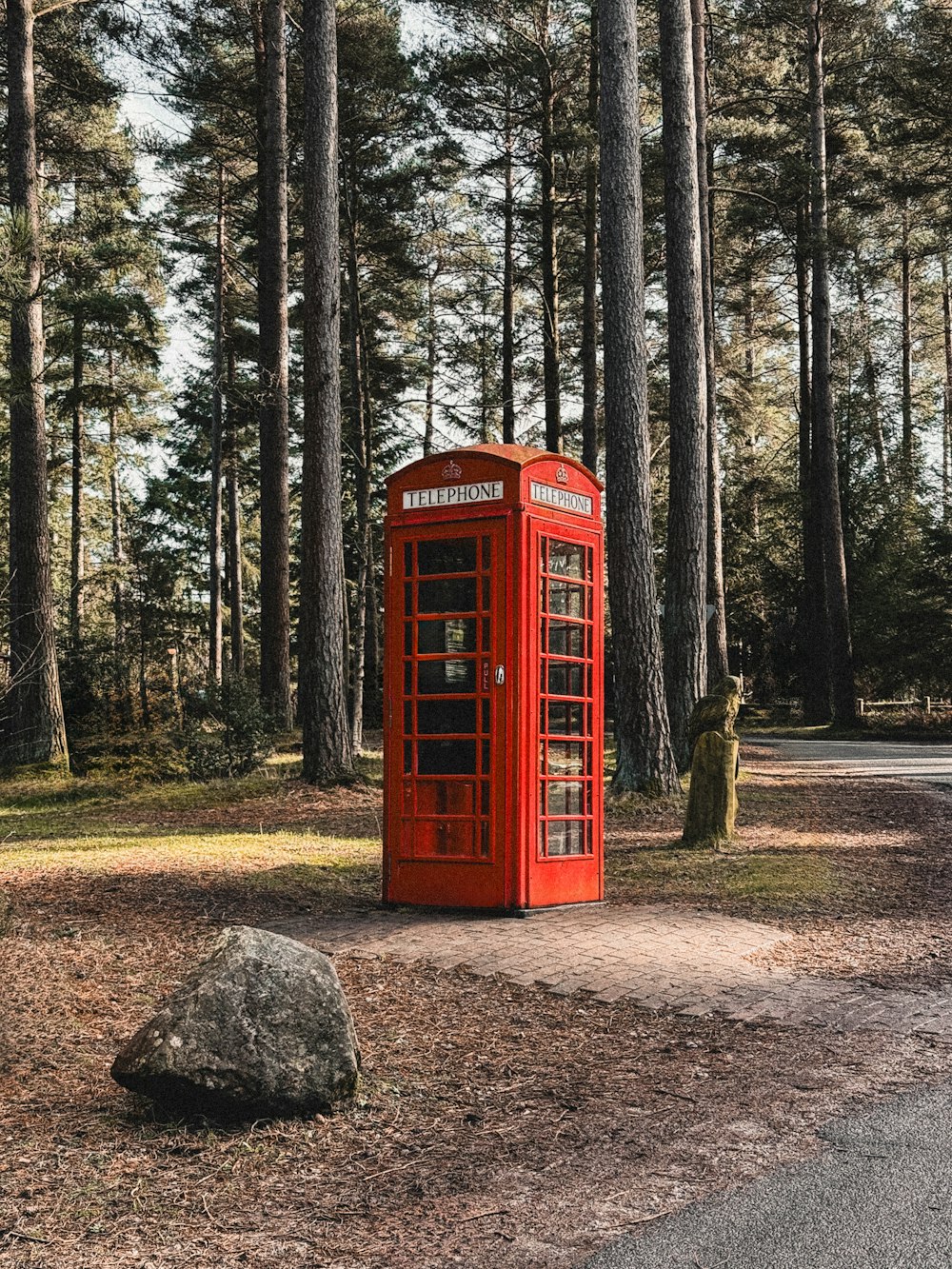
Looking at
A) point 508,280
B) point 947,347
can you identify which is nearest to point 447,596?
point 508,280

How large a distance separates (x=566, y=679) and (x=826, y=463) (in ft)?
74.4

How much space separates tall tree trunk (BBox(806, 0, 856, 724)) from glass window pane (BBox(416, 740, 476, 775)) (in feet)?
74.5

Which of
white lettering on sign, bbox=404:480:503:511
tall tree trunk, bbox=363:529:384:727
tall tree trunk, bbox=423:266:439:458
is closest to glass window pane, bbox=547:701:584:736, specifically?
white lettering on sign, bbox=404:480:503:511

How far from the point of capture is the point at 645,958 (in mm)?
6633

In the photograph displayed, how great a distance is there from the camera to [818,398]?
28.9 metres

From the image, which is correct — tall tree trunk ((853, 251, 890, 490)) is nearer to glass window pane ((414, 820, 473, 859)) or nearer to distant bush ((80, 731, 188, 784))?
distant bush ((80, 731, 188, 784))

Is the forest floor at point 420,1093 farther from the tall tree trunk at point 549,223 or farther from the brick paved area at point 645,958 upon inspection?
the tall tree trunk at point 549,223

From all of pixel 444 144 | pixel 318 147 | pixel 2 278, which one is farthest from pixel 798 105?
pixel 2 278

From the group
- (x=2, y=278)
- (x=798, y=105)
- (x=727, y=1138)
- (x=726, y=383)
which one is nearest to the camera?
(x=727, y=1138)

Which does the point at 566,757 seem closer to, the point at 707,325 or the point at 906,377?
the point at 707,325

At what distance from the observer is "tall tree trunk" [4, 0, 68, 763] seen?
15.9 metres

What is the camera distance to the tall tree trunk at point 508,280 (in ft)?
85.4

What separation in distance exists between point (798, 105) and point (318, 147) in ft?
56.7

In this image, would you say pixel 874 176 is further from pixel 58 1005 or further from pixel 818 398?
pixel 58 1005
